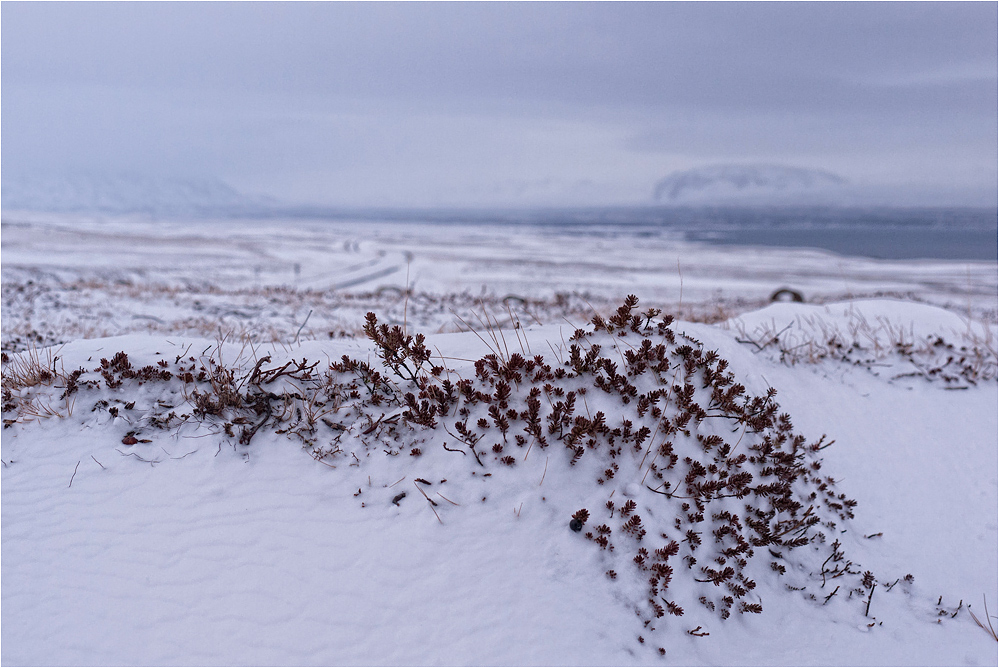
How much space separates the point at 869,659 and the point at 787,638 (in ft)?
1.72

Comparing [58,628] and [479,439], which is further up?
[479,439]

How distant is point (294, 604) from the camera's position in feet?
10.8

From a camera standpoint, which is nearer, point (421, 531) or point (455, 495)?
point (421, 531)

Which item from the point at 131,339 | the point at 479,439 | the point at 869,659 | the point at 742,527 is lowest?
the point at 869,659

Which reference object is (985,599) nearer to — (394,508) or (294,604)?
(394,508)

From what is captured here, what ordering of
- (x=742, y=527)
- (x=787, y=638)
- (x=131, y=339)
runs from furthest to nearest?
(x=131, y=339)
(x=742, y=527)
(x=787, y=638)

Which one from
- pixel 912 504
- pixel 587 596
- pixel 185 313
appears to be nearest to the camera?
pixel 587 596

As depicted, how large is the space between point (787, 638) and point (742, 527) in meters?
0.76

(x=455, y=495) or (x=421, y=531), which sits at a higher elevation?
(x=455, y=495)

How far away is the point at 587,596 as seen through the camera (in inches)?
135

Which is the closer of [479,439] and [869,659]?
[869,659]

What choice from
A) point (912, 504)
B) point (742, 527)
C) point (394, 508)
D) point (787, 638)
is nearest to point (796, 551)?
point (742, 527)

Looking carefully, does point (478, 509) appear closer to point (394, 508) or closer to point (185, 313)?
point (394, 508)

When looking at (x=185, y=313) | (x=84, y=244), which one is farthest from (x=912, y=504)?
(x=84, y=244)
